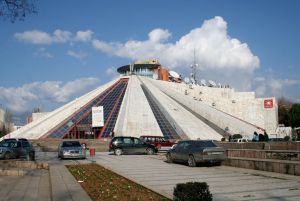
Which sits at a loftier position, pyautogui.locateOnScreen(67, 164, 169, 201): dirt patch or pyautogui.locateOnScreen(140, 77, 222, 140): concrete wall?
pyautogui.locateOnScreen(140, 77, 222, 140): concrete wall

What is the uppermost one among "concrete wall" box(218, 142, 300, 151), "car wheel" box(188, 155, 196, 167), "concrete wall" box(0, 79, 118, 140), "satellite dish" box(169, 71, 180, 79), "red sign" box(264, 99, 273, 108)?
"satellite dish" box(169, 71, 180, 79)

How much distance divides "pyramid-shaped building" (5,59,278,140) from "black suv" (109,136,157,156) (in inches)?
559

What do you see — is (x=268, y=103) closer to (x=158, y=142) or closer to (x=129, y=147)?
(x=158, y=142)

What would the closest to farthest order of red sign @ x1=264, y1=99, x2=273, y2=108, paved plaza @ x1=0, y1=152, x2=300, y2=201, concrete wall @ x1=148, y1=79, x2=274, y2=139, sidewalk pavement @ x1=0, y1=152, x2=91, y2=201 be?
sidewalk pavement @ x1=0, y1=152, x2=91, y2=201
paved plaza @ x1=0, y1=152, x2=300, y2=201
concrete wall @ x1=148, y1=79, x2=274, y2=139
red sign @ x1=264, y1=99, x2=273, y2=108

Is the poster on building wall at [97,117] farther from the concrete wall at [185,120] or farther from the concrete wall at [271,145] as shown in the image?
the concrete wall at [271,145]

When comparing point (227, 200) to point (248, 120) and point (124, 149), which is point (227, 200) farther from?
point (248, 120)

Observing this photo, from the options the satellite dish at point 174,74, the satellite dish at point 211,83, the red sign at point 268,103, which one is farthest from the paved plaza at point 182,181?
the satellite dish at point 174,74

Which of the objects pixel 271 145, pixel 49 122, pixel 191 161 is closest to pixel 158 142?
pixel 271 145

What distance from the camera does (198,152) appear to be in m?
20.5

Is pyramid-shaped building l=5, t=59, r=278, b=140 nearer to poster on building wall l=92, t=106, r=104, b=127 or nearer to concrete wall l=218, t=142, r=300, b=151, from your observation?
poster on building wall l=92, t=106, r=104, b=127

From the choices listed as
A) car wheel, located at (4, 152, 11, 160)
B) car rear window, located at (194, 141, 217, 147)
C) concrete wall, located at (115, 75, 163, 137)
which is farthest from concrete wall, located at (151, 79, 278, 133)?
car rear window, located at (194, 141, 217, 147)

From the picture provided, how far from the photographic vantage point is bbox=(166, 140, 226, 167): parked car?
20250 millimetres

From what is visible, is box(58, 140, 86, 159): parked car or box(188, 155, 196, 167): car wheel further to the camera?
box(58, 140, 86, 159): parked car

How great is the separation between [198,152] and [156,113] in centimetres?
3512
